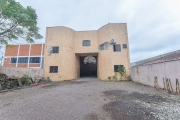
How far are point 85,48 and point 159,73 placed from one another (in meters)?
10.9

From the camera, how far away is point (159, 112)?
3.42 m

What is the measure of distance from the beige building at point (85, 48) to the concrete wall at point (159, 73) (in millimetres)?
3509

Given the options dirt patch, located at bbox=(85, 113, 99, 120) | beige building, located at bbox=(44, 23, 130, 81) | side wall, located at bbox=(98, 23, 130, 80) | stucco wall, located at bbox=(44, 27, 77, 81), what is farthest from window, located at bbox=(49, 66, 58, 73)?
dirt patch, located at bbox=(85, 113, 99, 120)

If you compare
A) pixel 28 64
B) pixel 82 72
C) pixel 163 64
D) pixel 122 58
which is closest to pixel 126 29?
pixel 122 58

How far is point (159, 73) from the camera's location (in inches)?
285

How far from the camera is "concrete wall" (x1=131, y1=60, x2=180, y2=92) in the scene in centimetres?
582

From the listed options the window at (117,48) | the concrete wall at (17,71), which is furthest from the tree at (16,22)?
the window at (117,48)

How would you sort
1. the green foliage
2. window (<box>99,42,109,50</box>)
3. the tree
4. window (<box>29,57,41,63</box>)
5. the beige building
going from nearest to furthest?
the tree < the green foliage < the beige building < window (<box>99,42,109,50</box>) < window (<box>29,57,41,63</box>)

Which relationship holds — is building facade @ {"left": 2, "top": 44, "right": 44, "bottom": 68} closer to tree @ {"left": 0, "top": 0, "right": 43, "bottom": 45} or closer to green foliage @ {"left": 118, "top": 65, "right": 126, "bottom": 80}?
tree @ {"left": 0, "top": 0, "right": 43, "bottom": 45}

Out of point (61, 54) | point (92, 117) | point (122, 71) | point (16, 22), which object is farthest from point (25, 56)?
point (92, 117)

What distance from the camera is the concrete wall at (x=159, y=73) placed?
5820mm

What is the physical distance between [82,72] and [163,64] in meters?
19.9

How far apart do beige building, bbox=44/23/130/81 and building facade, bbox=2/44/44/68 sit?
586 cm

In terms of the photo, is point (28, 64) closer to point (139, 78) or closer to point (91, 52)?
point (91, 52)
